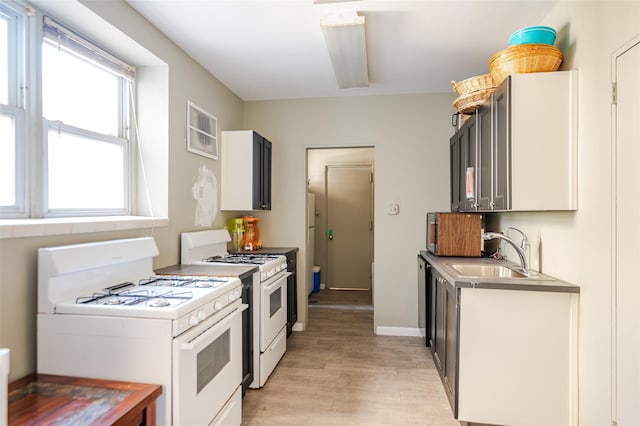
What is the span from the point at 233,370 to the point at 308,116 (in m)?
2.86

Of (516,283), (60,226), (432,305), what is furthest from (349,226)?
(60,226)

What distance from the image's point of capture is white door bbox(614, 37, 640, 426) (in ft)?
4.90

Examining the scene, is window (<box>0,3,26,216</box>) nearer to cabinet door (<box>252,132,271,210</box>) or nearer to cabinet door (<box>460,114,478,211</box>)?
cabinet door (<box>252,132,271,210</box>)

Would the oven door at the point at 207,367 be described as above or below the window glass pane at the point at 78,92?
below

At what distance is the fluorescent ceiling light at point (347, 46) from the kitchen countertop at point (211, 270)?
5.60 ft

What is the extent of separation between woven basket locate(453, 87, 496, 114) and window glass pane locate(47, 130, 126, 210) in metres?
2.46

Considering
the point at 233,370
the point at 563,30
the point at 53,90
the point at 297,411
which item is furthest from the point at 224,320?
the point at 563,30

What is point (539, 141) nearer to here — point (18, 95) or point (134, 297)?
point (134, 297)

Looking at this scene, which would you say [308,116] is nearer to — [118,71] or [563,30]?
[118,71]

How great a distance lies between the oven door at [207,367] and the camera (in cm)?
151

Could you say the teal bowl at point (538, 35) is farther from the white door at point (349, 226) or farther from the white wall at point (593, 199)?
the white door at point (349, 226)

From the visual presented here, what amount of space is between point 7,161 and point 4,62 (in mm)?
467

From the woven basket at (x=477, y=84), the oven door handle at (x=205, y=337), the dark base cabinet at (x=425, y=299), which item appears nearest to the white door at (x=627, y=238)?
the woven basket at (x=477, y=84)

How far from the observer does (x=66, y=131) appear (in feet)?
6.63
